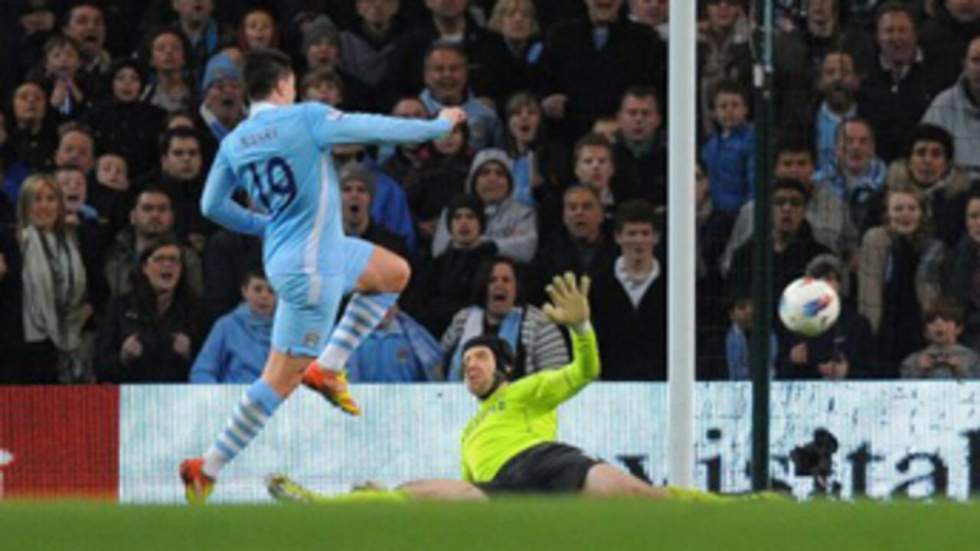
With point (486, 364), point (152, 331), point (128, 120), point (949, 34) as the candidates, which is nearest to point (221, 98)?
point (128, 120)

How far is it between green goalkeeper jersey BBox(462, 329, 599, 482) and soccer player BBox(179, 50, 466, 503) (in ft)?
3.95

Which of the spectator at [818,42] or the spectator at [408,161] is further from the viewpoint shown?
the spectator at [818,42]

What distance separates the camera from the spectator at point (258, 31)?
653 inches

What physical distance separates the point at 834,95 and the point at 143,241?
146 inches

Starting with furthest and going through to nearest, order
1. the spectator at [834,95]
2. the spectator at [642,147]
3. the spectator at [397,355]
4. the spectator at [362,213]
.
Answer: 1. the spectator at [834,95]
2. the spectator at [642,147]
3. the spectator at [362,213]
4. the spectator at [397,355]

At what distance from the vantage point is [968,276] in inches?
627

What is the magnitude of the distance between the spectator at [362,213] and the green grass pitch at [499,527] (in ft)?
26.9

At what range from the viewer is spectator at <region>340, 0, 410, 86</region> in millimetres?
16578

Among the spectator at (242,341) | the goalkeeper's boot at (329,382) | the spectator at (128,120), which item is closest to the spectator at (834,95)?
the spectator at (242,341)

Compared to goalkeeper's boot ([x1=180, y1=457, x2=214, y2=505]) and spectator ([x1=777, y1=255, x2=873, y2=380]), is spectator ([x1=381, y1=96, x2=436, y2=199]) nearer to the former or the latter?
spectator ([x1=777, y1=255, x2=873, y2=380])

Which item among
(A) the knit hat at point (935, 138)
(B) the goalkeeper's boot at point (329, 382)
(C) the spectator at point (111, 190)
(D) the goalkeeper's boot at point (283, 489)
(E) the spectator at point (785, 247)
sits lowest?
(D) the goalkeeper's boot at point (283, 489)

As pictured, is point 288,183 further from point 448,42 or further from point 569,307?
point 448,42

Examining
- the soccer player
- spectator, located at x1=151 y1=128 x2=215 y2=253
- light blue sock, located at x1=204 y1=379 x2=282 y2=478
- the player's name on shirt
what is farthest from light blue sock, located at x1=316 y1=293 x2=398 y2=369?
spectator, located at x1=151 y1=128 x2=215 y2=253

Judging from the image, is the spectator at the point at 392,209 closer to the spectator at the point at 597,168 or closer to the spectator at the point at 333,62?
the spectator at the point at 333,62
